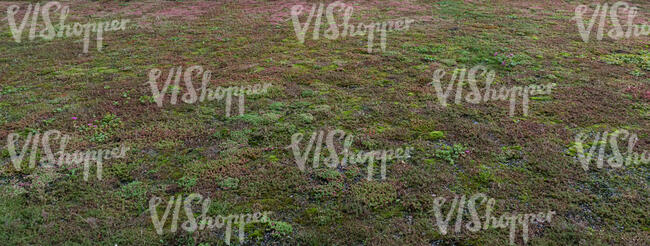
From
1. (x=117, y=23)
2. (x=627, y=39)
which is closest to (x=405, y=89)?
(x=627, y=39)

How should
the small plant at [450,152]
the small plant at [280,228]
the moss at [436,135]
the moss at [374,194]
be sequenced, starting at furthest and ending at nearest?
the moss at [436,135] < the small plant at [450,152] < the moss at [374,194] < the small plant at [280,228]

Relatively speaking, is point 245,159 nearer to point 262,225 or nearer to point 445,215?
point 262,225

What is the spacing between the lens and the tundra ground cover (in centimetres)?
675

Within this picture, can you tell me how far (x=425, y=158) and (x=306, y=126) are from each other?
297 centimetres

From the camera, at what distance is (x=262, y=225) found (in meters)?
6.82

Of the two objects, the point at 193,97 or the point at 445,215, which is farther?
the point at 193,97

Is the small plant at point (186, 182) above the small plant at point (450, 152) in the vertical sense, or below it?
below

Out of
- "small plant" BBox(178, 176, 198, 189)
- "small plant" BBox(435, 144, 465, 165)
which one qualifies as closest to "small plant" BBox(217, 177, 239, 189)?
"small plant" BBox(178, 176, 198, 189)

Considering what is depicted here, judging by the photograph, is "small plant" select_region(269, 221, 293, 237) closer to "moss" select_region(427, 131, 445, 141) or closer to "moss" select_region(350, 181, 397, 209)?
"moss" select_region(350, 181, 397, 209)

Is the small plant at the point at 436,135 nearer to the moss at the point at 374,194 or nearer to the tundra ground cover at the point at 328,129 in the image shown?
the tundra ground cover at the point at 328,129

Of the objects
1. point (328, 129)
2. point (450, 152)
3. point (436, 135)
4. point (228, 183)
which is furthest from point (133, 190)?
point (436, 135)

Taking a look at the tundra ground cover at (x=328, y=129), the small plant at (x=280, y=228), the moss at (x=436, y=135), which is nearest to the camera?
the small plant at (x=280, y=228)

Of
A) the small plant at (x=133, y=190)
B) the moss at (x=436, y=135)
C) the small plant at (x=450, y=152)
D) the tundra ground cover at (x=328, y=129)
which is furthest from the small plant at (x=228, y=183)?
the moss at (x=436, y=135)

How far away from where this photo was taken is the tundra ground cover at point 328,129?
675 cm
